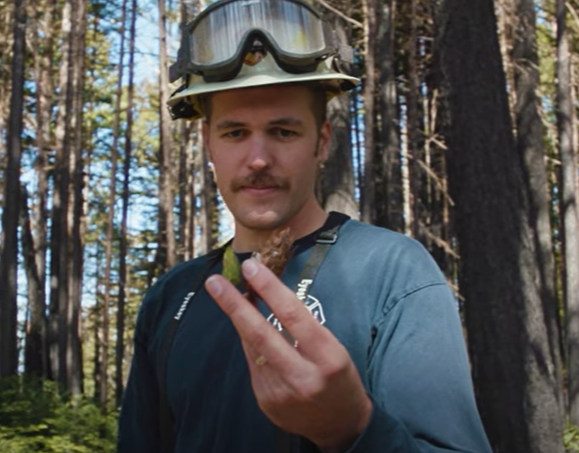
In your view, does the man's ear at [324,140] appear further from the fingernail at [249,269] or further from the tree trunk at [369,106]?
the tree trunk at [369,106]

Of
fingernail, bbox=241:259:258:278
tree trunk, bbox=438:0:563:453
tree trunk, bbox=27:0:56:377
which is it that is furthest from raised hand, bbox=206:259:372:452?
tree trunk, bbox=27:0:56:377

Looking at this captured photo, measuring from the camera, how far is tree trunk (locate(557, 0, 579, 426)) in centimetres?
1753

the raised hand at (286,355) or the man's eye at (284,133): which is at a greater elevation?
the man's eye at (284,133)

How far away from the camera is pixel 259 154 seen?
207cm

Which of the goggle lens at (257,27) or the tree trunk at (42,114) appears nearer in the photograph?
the goggle lens at (257,27)

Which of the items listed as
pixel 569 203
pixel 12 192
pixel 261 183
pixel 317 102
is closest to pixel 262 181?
pixel 261 183

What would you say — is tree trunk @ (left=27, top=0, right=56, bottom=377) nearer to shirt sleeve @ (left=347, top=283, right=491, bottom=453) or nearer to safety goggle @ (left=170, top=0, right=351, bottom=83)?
safety goggle @ (left=170, top=0, right=351, bottom=83)

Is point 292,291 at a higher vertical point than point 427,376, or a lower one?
higher

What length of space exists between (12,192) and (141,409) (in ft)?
53.5

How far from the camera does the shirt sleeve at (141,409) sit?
231 cm

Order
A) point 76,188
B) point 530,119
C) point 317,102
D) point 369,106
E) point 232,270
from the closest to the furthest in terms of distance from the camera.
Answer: point 232,270 < point 317,102 < point 369,106 < point 530,119 < point 76,188

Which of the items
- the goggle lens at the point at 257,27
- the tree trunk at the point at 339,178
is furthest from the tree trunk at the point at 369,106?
the goggle lens at the point at 257,27

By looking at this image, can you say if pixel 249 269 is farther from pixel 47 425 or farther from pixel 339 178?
pixel 47 425

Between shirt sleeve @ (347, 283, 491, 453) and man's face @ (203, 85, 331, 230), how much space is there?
1.40ft
